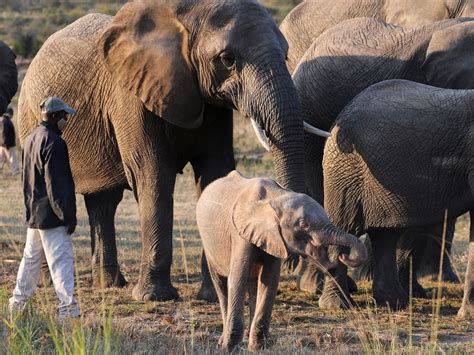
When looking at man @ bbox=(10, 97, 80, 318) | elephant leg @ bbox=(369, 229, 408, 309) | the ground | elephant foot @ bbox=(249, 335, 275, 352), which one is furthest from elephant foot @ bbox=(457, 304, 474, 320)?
man @ bbox=(10, 97, 80, 318)

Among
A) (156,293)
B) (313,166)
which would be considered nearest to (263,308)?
(156,293)

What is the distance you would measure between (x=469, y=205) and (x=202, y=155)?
2238mm

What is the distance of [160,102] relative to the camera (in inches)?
385

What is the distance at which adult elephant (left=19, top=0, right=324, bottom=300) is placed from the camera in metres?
9.14

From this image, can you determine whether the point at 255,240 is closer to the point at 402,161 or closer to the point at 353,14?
the point at 402,161

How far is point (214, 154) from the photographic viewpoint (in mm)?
10156

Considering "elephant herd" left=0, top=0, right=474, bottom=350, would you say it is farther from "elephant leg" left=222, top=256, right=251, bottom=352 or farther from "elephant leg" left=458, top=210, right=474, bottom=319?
"elephant leg" left=222, top=256, right=251, bottom=352

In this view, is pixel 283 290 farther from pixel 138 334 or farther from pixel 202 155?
pixel 138 334

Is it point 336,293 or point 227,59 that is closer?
point 227,59

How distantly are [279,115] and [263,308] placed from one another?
1890 millimetres

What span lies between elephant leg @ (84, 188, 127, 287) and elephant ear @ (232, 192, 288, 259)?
3.68 m

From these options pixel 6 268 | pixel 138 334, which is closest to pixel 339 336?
pixel 138 334

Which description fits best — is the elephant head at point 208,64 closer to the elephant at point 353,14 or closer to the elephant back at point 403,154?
the elephant back at point 403,154

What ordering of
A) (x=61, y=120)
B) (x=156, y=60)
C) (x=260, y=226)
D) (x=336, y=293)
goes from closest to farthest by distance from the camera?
(x=260, y=226) < (x=61, y=120) < (x=336, y=293) < (x=156, y=60)
